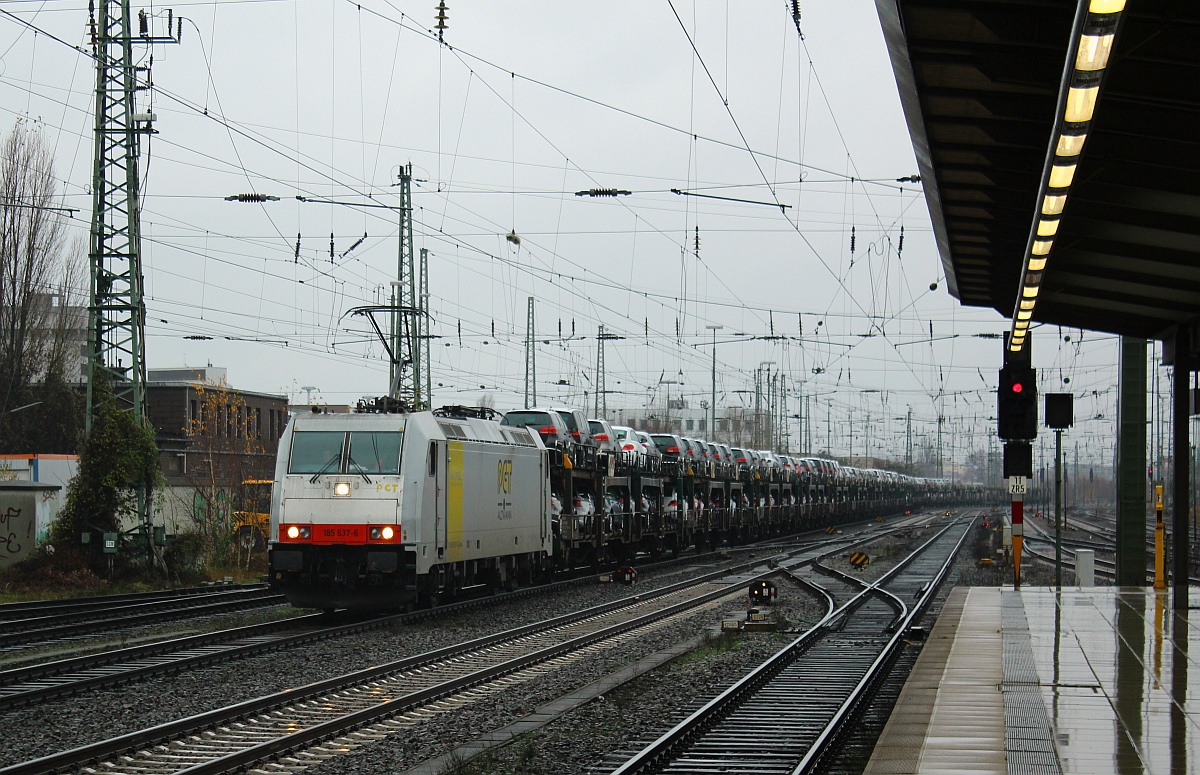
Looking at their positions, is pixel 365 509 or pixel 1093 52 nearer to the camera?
pixel 1093 52

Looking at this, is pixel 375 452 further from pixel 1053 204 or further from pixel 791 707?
pixel 1053 204

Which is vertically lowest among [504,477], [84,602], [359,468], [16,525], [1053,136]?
[84,602]

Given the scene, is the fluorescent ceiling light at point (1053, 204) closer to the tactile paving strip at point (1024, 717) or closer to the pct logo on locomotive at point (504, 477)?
the tactile paving strip at point (1024, 717)

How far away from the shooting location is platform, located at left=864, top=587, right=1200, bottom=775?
7.71 meters

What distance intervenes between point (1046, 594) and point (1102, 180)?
34.5ft

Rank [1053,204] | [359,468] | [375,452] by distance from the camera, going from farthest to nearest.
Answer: [375,452] < [359,468] < [1053,204]

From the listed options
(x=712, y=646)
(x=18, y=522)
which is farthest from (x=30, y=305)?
(x=712, y=646)

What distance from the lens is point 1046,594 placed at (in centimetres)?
1964

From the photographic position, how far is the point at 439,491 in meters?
19.5

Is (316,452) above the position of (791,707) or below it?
above

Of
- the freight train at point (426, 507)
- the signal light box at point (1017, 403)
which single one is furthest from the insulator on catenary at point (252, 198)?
the signal light box at point (1017, 403)

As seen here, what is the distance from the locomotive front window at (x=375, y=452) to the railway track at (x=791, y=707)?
6494 millimetres

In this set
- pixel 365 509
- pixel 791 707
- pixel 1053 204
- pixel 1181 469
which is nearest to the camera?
pixel 1053 204

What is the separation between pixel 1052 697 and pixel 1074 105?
16.6 feet
